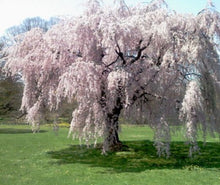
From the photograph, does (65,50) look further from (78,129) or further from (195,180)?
(195,180)

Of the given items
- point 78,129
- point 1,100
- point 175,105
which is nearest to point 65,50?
point 78,129

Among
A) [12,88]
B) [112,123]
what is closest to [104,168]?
[112,123]

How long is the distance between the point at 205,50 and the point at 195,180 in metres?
4.66

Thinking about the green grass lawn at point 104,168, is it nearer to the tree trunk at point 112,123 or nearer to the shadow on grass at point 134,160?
the shadow on grass at point 134,160

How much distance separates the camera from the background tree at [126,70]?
10633mm

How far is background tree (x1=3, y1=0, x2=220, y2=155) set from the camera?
1063 centimetres

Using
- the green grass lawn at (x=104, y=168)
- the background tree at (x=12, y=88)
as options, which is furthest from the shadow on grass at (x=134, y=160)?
the background tree at (x=12, y=88)

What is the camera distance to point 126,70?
36.4 feet

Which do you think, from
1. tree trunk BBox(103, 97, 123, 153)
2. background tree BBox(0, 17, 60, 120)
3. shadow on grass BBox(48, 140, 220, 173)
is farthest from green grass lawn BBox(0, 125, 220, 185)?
background tree BBox(0, 17, 60, 120)

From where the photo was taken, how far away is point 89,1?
42.2 ft

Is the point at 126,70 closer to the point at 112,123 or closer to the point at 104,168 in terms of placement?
the point at 112,123

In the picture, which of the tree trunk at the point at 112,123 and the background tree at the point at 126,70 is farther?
the tree trunk at the point at 112,123

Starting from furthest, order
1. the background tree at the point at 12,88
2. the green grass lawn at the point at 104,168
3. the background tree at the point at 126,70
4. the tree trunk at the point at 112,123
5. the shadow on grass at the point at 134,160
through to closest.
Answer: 1. the background tree at the point at 12,88
2. the tree trunk at the point at 112,123
3. the shadow on grass at the point at 134,160
4. the background tree at the point at 126,70
5. the green grass lawn at the point at 104,168

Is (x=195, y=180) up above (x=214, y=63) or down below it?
below
